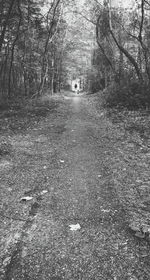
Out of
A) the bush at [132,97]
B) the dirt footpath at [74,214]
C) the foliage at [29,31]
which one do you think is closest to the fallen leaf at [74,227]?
the dirt footpath at [74,214]

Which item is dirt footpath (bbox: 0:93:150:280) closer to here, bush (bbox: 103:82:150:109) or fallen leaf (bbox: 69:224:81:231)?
fallen leaf (bbox: 69:224:81:231)

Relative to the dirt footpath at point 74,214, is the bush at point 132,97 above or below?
above

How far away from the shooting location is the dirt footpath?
2.72m

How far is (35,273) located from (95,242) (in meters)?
0.87

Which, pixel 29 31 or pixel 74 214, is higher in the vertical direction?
pixel 29 31

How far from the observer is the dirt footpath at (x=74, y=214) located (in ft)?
8.93

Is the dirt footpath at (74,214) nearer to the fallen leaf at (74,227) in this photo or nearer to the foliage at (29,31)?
the fallen leaf at (74,227)

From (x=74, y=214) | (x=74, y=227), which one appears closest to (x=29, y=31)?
(x=74, y=214)

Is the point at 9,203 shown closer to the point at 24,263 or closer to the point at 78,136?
the point at 24,263

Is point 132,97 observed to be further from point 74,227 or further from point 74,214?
point 74,227

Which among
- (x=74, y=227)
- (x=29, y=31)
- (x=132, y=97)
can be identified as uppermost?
(x=29, y=31)

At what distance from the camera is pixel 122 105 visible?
1444cm

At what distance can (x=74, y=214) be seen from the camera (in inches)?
147

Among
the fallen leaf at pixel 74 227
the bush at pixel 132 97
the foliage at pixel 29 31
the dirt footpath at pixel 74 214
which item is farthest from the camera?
the foliage at pixel 29 31
